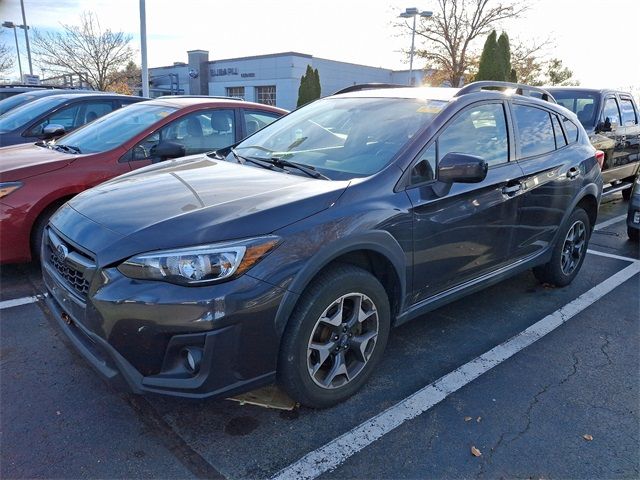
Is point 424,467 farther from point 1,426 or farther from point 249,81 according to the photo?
point 249,81

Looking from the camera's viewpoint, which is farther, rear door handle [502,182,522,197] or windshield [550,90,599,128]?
windshield [550,90,599,128]

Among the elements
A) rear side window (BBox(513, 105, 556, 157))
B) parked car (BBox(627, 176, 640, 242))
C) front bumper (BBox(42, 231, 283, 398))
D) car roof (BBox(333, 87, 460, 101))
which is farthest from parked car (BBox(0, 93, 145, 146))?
parked car (BBox(627, 176, 640, 242))

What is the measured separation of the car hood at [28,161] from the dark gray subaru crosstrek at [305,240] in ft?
4.75

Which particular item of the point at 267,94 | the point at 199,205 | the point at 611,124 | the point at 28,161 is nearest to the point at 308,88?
the point at 267,94

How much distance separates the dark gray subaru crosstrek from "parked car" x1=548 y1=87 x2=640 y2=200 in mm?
4566

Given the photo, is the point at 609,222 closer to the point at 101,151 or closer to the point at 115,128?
the point at 115,128

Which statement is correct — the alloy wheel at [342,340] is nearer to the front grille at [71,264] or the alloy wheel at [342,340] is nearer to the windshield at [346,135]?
the windshield at [346,135]

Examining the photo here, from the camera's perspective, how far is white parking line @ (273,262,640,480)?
2365 mm

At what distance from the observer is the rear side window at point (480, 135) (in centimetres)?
329

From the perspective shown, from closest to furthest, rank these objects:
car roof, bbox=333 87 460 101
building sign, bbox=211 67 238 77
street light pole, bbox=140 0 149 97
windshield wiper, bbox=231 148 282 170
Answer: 1. windshield wiper, bbox=231 148 282 170
2. car roof, bbox=333 87 460 101
3. street light pole, bbox=140 0 149 97
4. building sign, bbox=211 67 238 77

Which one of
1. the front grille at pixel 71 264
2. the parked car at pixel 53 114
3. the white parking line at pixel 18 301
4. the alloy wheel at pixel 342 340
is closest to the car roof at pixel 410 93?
the alloy wheel at pixel 342 340

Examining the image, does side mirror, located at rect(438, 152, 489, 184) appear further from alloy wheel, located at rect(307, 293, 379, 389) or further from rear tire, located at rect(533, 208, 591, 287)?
rear tire, located at rect(533, 208, 591, 287)

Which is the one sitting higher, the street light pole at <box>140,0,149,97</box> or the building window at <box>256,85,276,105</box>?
the street light pole at <box>140,0,149,97</box>

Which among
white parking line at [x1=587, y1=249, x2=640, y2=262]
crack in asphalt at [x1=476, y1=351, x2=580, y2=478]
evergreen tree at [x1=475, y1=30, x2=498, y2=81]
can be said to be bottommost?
white parking line at [x1=587, y1=249, x2=640, y2=262]
